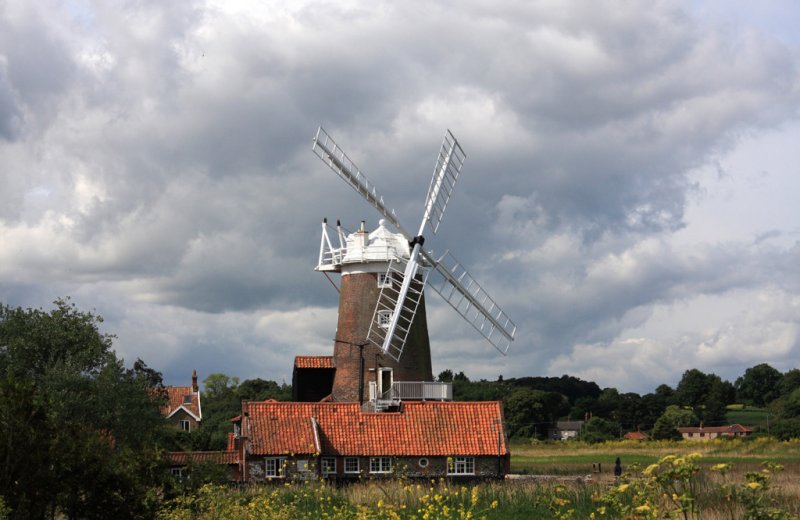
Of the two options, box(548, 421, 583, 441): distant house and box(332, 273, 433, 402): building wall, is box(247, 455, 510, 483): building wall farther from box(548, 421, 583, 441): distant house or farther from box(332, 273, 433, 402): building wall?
box(548, 421, 583, 441): distant house

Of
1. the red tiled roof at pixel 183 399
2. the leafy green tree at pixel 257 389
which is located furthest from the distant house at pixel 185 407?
the leafy green tree at pixel 257 389

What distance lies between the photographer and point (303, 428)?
3472 cm

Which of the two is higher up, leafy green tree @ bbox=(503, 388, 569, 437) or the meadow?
leafy green tree @ bbox=(503, 388, 569, 437)

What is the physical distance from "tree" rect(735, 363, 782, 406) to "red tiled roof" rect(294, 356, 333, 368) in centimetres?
9272

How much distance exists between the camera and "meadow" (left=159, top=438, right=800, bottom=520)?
10.6m

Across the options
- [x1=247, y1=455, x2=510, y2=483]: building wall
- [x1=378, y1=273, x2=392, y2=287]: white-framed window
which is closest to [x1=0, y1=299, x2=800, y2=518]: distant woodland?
[x1=247, y1=455, x2=510, y2=483]: building wall

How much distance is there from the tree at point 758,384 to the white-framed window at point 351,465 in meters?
97.9

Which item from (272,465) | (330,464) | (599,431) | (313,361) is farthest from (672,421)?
(272,465)

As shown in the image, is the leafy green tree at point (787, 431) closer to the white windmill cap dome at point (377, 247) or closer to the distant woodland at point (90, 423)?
the distant woodland at point (90, 423)

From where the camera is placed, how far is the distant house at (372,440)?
111 feet

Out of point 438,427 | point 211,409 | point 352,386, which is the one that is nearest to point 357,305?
point 352,386

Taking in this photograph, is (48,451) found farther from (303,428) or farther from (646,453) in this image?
(646,453)

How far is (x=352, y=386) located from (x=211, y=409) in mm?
54441

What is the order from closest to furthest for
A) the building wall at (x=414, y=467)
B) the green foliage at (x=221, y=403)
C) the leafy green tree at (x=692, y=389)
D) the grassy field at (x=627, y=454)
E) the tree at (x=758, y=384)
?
1. the building wall at (x=414, y=467)
2. the grassy field at (x=627, y=454)
3. the green foliage at (x=221, y=403)
4. the leafy green tree at (x=692, y=389)
5. the tree at (x=758, y=384)
